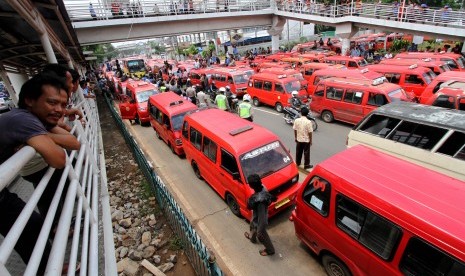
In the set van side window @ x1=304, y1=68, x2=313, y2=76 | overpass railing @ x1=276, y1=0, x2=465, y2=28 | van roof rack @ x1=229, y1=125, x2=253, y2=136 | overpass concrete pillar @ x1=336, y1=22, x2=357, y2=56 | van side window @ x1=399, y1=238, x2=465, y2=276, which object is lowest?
van side window @ x1=304, y1=68, x2=313, y2=76

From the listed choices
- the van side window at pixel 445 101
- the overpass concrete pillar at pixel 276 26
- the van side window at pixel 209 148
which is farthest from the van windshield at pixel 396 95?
the overpass concrete pillar at pixel 276 26

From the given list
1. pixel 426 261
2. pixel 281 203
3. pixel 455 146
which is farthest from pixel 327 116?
pixel 426 261

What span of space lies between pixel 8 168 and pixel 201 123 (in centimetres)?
626

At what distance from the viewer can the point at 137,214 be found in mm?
6648

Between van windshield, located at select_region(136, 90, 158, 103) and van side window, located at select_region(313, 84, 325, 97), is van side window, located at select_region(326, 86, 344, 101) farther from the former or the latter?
van windshield, located at select_region(136, 90, 158, 103)

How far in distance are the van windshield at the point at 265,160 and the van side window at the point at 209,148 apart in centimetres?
110

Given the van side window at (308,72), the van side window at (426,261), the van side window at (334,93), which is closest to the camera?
the van side window at (426,261)

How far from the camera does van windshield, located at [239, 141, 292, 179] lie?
572 cm

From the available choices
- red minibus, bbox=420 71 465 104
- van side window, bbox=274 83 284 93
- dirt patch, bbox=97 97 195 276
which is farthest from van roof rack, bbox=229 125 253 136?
van side window, bbox=274 83 284 93

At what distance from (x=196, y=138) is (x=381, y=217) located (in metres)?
5.25

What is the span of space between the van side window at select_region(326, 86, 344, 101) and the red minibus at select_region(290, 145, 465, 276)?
687cm

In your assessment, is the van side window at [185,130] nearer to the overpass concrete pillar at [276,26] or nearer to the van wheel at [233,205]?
the van wheel at [233,205]

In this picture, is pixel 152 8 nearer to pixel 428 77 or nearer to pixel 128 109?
pixel 128 109

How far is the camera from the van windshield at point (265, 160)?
572 cm
